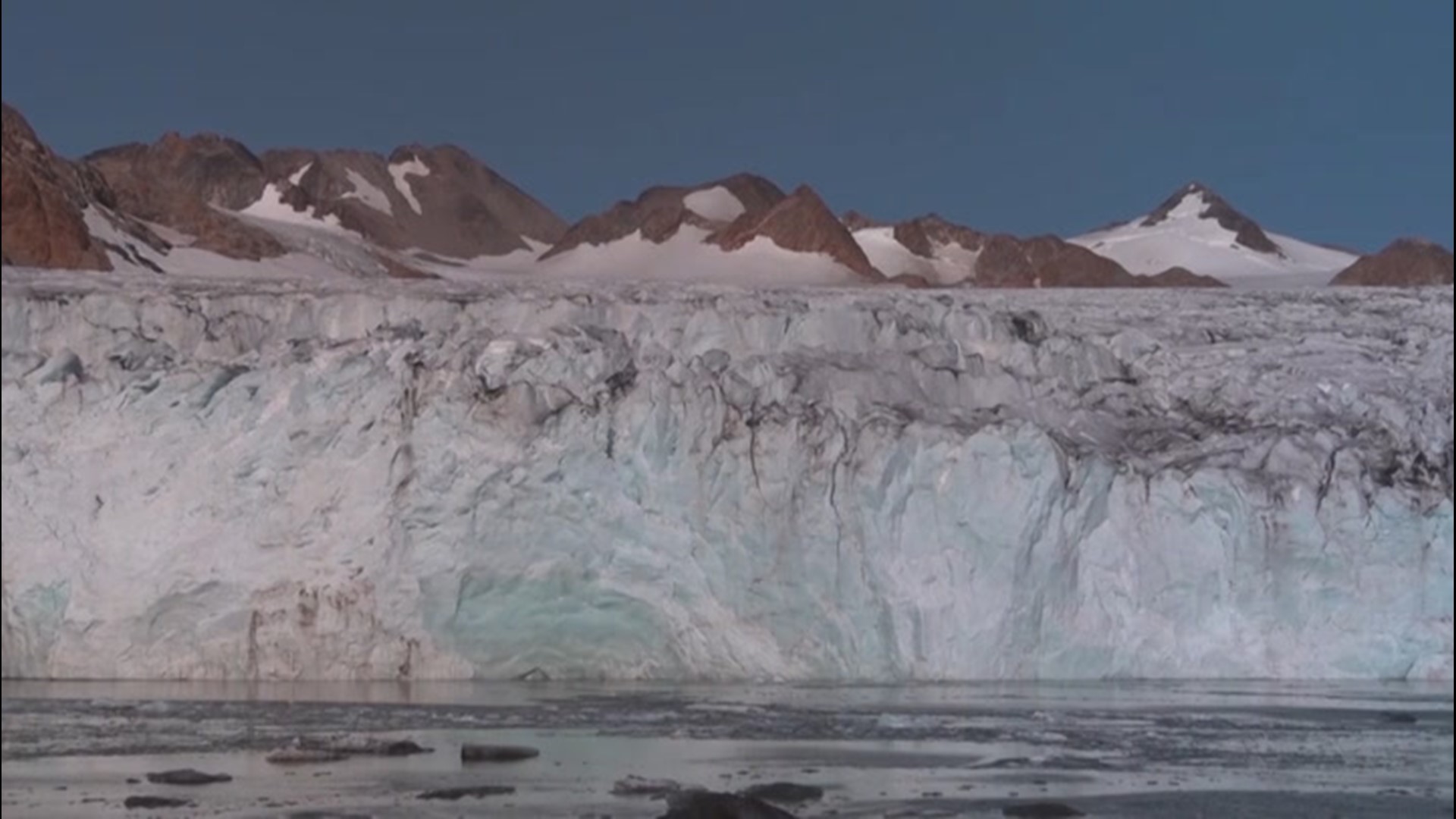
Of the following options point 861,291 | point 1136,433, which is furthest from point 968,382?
point 861,291

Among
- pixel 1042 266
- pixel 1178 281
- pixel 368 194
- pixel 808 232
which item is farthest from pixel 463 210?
pixel 1178 281

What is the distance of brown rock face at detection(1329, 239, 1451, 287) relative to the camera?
77000mm

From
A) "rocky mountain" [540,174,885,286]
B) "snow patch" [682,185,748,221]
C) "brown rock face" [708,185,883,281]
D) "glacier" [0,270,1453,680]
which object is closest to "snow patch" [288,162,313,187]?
"rocky mountain" [540,174,885,286]

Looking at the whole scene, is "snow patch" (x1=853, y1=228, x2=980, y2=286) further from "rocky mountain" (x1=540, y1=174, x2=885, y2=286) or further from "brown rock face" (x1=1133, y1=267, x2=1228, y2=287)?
"brown rock face" (x1=1133, y1=267, x2=1228, y2=287)

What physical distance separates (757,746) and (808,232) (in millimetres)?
80603

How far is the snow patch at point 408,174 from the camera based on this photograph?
125 metres

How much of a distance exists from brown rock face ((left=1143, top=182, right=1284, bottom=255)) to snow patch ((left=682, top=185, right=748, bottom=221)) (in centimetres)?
2341

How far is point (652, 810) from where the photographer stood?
11.9 metres

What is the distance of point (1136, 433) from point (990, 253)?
76.0 metres

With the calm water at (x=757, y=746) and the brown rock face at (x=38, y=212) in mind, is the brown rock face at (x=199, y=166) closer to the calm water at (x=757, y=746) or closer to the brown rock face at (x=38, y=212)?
the brown rock face at (x=38, y=212)

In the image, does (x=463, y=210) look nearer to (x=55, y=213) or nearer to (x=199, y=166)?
(x=199, y=166)

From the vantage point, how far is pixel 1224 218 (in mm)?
110938

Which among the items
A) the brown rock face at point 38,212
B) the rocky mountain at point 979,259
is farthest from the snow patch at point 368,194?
the brown rock face at point 38,212

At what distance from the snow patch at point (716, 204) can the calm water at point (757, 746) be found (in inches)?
Result: 3659
